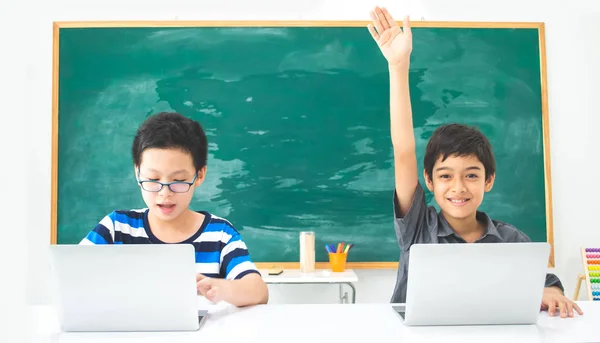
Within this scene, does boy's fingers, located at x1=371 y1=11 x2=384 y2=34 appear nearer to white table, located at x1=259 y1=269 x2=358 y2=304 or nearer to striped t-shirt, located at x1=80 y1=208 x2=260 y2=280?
striped t-shirt, located at x1=80 y1=208 x2=260 y2=280

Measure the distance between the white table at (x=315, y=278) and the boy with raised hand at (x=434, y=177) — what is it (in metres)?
1.01

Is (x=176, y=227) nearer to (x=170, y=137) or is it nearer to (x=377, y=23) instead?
(x=170, y=137)

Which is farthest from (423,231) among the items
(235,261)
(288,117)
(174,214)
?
(288,117)

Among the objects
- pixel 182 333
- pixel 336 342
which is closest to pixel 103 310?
pixel 182 333

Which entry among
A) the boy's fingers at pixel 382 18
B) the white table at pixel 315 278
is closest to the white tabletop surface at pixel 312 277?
the white table at pixel 315 278

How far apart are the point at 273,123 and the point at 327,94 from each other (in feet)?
1.19

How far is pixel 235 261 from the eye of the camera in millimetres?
1206

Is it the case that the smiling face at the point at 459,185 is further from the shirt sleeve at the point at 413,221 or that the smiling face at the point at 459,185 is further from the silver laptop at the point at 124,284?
the silver laptop at the point at 124,284

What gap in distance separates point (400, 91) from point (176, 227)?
70cm

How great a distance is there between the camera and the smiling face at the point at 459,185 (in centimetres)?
127

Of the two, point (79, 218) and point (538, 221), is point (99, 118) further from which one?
point (538, 221)

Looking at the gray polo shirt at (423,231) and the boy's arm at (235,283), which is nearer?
the boy's arm at (235,283)

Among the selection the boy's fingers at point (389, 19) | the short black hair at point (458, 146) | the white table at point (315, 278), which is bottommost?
the white table at point (315, 278)

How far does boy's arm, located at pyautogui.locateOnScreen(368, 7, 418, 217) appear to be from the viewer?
1187mm
